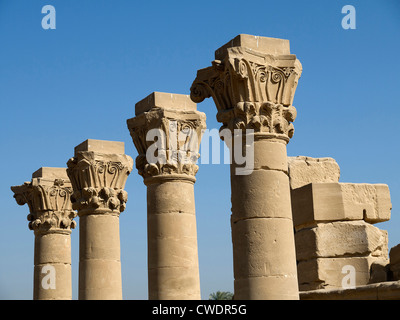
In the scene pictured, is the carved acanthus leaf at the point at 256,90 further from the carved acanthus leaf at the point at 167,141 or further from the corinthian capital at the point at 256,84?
the carved acanthus leaf at the point at 167,141

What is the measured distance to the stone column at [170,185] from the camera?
15.3m

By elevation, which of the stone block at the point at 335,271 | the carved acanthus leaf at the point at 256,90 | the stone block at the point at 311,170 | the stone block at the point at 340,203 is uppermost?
the carved acanthus leaf at the point at 256,90

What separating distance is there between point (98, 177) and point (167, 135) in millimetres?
3727

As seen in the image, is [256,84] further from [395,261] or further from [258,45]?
[395,261]

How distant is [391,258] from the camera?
11797 millimetres

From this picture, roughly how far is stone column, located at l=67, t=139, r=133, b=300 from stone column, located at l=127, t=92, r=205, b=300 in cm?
267

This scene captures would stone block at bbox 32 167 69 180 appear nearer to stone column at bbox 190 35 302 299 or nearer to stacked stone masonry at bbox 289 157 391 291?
stacked stone masonry at bbox 289 157 391 291

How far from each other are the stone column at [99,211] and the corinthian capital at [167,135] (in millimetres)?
2696

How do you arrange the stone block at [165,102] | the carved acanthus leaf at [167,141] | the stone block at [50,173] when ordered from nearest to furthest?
1. the carved acanthus leaf at [167,141]
2. the stone block at [165,102]
3. the stone block at [50,173]

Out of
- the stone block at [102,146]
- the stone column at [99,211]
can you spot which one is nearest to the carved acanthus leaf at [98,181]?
the stone column at [99,211]

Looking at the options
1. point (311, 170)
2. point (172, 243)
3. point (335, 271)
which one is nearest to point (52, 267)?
point (172, 243)

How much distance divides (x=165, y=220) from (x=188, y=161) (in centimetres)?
165
